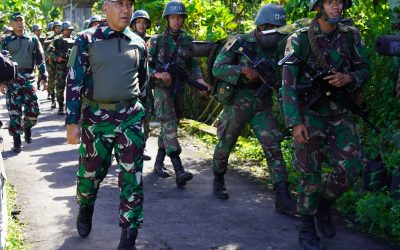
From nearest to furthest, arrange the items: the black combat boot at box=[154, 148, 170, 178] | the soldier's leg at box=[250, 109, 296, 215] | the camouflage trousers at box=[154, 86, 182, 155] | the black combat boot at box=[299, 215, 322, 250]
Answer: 1. the black combat boot at box=[299, 215, 322, 250]
2. the soldier's leg at box=[250, 109, 296, 215]
3. the camouflage trousers at box=[154, 86, 182, 155]
4. the black combat boot at box=[154, 148, 170, 178]

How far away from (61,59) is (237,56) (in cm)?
831

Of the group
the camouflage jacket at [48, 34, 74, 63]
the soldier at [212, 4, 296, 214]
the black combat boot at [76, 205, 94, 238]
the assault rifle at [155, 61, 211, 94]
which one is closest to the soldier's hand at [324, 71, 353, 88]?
the soldier at [212, 4, 296, 214]

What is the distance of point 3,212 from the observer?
4.27 metres

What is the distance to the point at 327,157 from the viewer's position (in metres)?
4.97

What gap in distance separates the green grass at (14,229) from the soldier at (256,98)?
2.18m

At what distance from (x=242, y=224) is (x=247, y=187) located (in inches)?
57.4

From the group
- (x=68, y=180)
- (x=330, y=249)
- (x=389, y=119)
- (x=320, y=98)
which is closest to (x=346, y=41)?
(x=320, y=98)

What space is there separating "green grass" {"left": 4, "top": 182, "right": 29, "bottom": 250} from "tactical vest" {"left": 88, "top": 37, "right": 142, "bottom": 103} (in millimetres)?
1351

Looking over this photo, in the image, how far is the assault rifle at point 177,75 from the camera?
7156 mm

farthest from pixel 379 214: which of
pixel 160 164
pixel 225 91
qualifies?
pixel 160 164

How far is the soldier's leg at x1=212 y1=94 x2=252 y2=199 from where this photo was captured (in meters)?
6.14

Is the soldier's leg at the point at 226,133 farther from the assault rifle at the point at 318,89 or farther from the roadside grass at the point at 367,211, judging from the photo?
the assault rifle at the point at 318,89

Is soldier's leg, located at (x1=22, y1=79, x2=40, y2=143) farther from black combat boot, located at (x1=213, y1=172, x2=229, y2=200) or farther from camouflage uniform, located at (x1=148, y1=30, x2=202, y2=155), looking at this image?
black combat boot, located at (x1=213, y1=172, x2=229, y2=200)

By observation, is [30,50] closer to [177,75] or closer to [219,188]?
[177,75]
